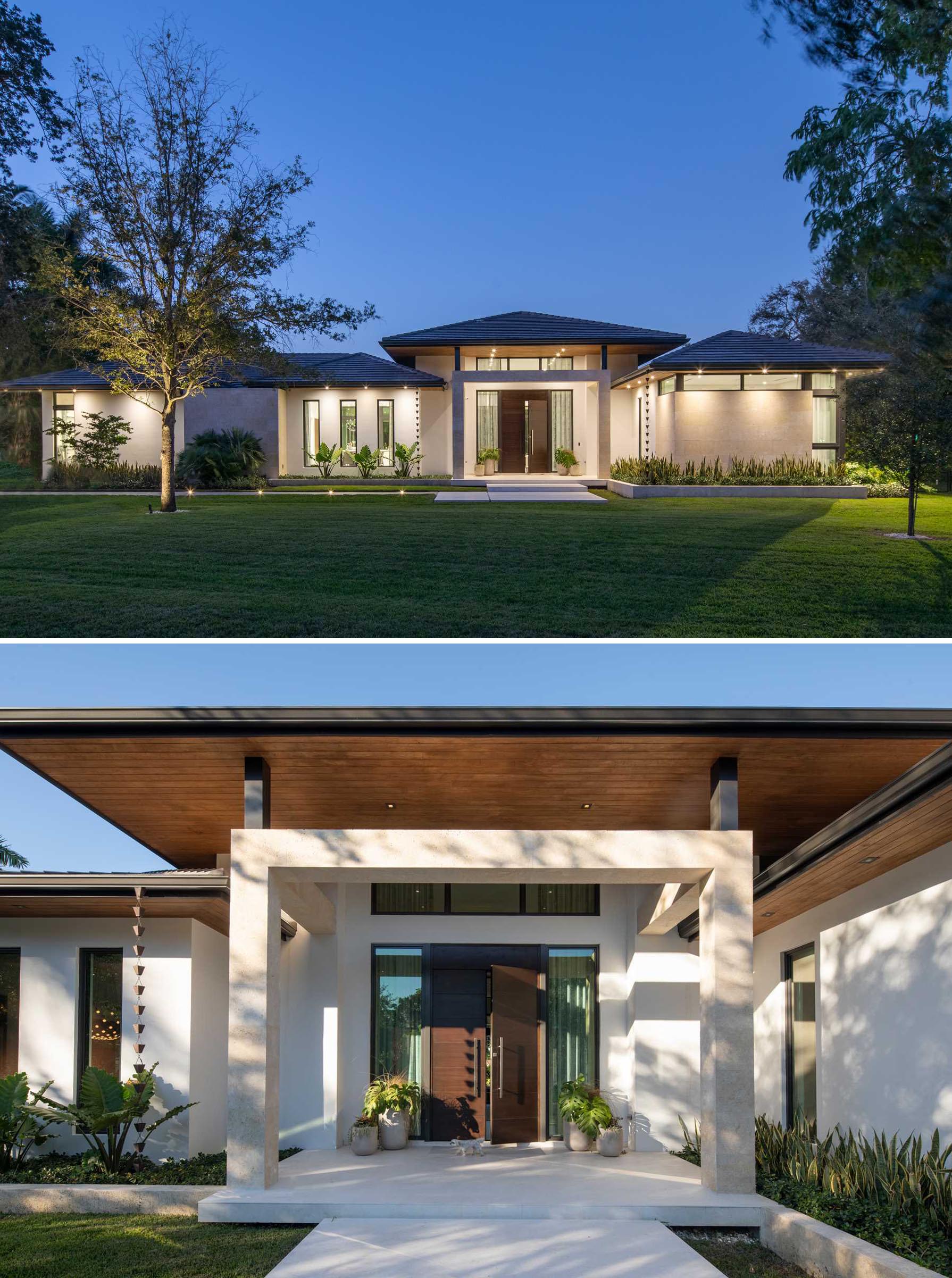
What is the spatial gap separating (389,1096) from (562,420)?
1911 cm

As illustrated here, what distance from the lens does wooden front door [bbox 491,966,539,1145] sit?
12.5m

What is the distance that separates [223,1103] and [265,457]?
17.2 meters

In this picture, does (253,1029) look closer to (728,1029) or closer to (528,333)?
(728,1029)

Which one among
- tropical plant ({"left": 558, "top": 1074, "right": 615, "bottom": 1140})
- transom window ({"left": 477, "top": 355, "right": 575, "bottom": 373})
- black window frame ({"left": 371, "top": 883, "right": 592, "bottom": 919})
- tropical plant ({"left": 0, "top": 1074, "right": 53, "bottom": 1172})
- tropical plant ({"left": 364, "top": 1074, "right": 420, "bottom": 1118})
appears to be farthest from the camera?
transom window ({"left": 477, "top": 355, "right": 575, "bottom": 373})

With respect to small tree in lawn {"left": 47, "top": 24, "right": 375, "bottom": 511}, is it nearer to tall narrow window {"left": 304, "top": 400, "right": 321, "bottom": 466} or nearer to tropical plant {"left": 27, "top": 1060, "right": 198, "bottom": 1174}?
tall narrow window {"left": 304, "top": 400, "right": 321, "bottom": 466}

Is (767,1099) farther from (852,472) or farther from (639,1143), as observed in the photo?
(852,472)

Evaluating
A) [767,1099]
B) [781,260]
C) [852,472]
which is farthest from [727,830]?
[781,260]

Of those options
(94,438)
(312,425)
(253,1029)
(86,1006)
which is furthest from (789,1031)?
(312,425)

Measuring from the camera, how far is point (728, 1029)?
803cm

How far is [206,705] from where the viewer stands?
7.42m

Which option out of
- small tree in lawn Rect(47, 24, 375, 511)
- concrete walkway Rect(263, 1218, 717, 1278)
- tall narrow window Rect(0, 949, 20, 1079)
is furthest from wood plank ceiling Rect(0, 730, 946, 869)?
small tree in lawn Rect(47, 24, 375, 511)

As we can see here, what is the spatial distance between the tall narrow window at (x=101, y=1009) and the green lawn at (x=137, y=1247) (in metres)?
2.94

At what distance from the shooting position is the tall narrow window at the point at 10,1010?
11.0m

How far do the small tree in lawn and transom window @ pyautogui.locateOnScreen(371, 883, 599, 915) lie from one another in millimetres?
9938
